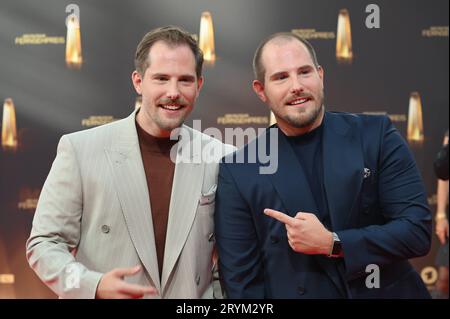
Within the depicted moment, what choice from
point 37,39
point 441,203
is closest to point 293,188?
point 441,203

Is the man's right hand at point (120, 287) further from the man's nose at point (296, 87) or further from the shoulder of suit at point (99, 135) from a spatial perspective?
the man's nose at point (296, 87)

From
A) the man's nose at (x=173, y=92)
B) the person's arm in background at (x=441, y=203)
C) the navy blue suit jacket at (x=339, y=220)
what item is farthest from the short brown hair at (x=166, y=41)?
the person's arm in background at (x=441, y=203)

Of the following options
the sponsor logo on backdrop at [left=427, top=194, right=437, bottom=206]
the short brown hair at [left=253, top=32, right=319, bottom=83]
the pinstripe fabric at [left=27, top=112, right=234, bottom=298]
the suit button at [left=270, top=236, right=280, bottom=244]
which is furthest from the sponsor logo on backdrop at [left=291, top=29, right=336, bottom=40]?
the suit button at [left=270, top=236, right=280, bottom=244]

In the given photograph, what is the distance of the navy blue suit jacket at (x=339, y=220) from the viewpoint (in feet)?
6.42

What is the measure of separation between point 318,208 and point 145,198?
2.02 feet

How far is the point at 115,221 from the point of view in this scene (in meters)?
2.06

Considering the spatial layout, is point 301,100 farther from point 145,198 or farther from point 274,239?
point 145,198

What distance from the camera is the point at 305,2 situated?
4.08m

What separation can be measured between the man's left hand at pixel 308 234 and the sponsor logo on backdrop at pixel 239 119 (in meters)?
2.18

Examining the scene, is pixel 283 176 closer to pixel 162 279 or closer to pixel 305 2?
pixel 162 279

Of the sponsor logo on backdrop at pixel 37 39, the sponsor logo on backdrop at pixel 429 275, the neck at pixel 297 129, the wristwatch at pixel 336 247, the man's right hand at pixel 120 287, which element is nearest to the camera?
the man's right hand at pixel 120 287

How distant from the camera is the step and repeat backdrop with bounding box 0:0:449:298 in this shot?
3994 mm

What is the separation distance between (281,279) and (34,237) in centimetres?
87
